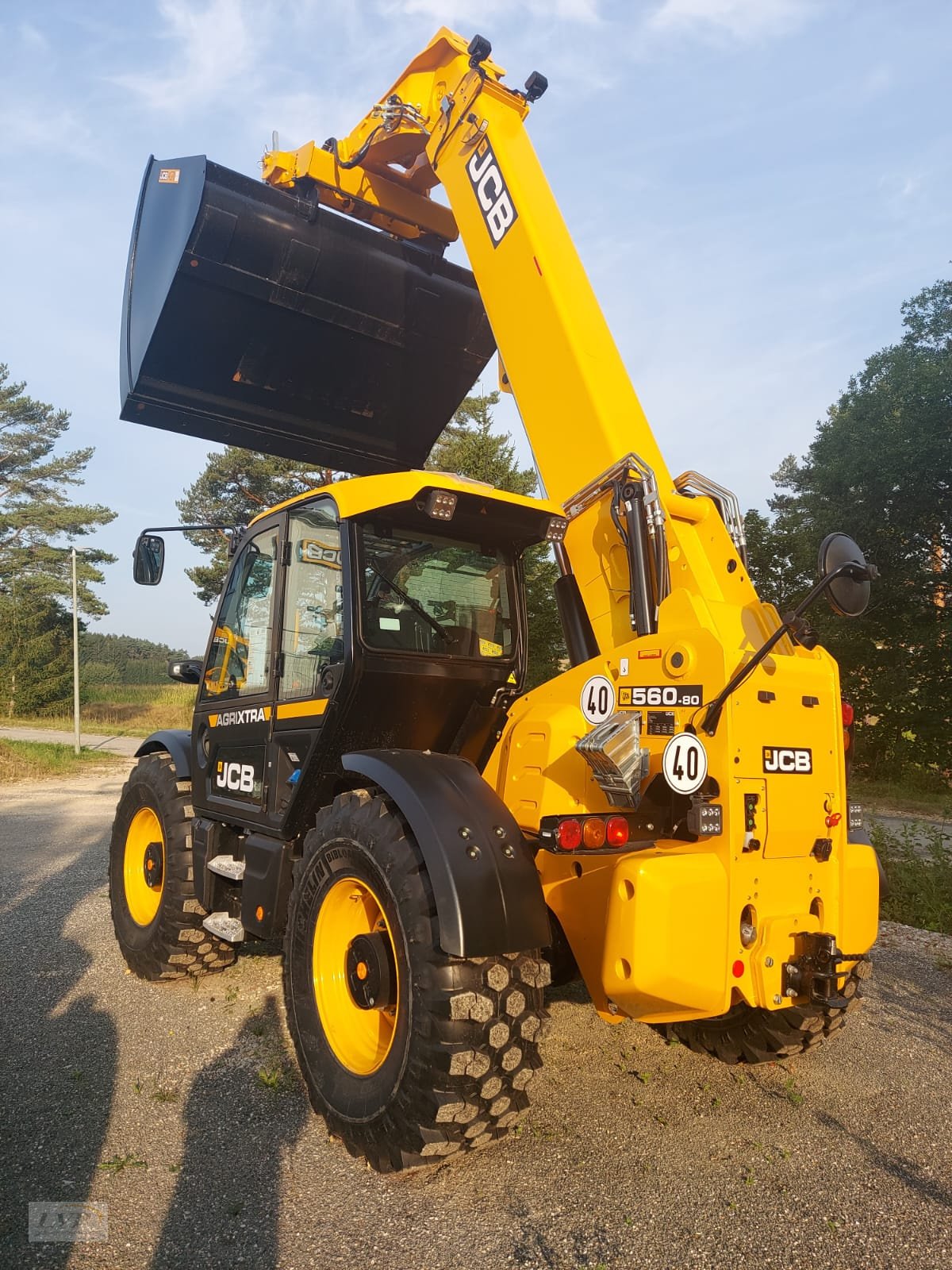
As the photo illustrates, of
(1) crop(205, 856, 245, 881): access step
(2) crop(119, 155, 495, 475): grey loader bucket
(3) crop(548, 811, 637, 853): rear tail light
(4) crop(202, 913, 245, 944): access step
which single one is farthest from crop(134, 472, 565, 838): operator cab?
(2) crop(119, 155, 495, 475): grey loader bucket

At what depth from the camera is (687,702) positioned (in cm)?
294

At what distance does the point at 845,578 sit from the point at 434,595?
5.76ft

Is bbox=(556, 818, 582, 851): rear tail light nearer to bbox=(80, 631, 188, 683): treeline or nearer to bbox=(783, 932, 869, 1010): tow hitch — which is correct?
bbox=(783, 932, 869, 1010): tow hitch

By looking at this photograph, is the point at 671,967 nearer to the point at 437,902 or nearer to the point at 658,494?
the point at 437,902

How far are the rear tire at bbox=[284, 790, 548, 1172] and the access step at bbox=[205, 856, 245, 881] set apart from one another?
38.6 inches

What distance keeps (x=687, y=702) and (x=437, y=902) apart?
1076 mm

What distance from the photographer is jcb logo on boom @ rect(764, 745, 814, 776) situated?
2.92 m

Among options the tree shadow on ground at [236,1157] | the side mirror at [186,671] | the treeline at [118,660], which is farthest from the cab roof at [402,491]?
the treeline at [118,660]

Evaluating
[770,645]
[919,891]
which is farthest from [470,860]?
[919,891]

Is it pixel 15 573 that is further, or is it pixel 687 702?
pixel 15 573

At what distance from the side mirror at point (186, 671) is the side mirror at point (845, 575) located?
367 centimetres

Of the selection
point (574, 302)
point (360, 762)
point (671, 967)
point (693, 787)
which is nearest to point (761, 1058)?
point (671, 967)

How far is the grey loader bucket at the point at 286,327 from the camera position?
17.2ft

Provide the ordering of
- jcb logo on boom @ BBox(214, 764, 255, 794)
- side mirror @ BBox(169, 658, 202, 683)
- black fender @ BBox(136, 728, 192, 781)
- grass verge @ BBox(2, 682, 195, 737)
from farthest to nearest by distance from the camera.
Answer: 1. grass verge @ BBox(2, 682, 195, 737)
2. side mirror @ BBox(169, 658, 202, 683)
3. black fender @ BBox(136, 728, 192, 781)
4. jcb logo on boom @ BBox(214, 764, 255, 794)
